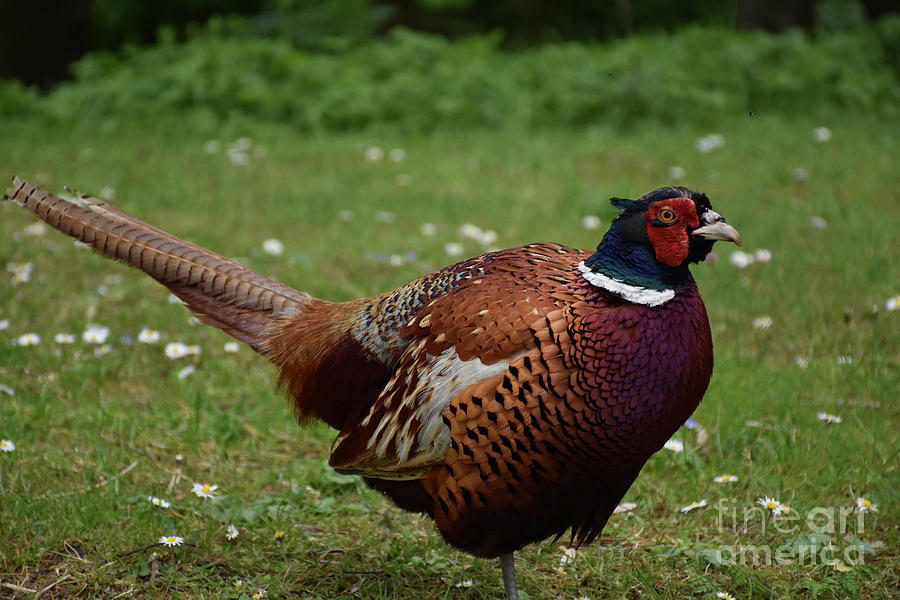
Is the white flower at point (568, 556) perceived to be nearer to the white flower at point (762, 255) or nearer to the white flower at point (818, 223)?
the white flower at point (762, 255)

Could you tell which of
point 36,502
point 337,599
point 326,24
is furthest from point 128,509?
point 326,24

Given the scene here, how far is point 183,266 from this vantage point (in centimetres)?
290

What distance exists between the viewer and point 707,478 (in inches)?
129

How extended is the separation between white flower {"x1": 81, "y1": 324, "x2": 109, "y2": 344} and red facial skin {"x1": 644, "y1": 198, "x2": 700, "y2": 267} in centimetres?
269

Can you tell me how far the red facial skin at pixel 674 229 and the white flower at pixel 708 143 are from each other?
15.6ft

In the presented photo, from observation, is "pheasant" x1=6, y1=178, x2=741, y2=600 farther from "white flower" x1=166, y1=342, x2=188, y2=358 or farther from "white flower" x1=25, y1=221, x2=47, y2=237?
"white flower" x1=25, y1=221, x2=47, y2=237

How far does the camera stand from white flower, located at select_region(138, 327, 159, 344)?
4.05 metres

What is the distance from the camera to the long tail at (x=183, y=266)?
289 cm

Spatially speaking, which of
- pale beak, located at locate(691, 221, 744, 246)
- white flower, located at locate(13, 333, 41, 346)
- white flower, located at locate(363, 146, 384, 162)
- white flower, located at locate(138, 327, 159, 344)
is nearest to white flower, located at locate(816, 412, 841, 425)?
pale beak, located at locate(691, 221, 744, 246)

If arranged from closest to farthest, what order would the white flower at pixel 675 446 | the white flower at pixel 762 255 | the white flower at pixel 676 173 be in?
the white flower at pixel 675 446 < the white flower at pixel 762 255 < the white flower at pixel 676 173

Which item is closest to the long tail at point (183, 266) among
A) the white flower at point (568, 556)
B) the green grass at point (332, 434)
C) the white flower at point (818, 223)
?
the green grass at point (332, 434)

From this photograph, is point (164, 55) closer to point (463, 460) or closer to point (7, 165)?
point (7, 165)

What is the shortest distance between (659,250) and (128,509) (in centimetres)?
192

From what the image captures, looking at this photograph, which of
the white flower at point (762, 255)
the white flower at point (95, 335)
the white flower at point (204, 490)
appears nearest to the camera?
the white flower at point (204, 490)
